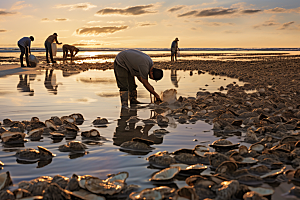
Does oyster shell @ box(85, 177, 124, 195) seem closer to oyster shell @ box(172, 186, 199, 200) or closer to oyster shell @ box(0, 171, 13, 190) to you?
oyster shell @ box(172, 186, 199, 200)

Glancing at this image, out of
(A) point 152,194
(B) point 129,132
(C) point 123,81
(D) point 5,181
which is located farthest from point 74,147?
(C) point 123,81

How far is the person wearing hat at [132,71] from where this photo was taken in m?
6.46

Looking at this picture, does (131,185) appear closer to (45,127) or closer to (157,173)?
(157,173)

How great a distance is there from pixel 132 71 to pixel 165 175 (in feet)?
14.4

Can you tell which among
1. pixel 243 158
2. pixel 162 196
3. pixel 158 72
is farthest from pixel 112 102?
pixel 162 196

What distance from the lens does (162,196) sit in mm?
2418

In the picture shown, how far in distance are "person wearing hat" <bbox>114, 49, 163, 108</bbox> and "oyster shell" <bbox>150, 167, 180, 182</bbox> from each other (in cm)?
370

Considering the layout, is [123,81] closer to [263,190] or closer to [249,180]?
[249,180]

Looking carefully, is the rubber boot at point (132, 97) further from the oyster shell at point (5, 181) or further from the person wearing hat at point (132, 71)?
the oyster shell at point (5, 181)

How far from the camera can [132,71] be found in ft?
22.8

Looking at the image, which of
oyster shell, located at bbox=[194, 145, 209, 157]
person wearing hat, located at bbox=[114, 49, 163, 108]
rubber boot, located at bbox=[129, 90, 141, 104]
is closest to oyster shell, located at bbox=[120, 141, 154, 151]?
oyster shell, located at bbox=[194, 145, 209, 157]

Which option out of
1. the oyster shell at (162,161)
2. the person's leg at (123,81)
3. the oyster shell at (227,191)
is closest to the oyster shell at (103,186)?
the oyster shell at (162,161)

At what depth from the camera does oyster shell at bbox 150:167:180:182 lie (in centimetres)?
281

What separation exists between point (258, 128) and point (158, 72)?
266 centimetres
